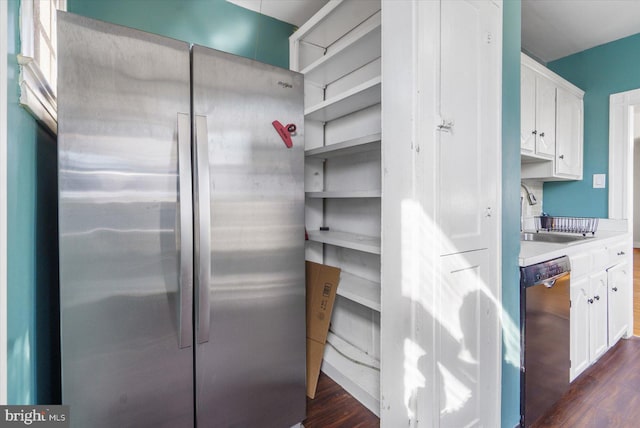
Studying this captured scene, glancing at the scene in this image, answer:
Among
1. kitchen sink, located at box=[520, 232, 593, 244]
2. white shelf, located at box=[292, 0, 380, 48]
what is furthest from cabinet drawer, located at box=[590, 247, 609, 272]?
white shelf, located at box=[292, 0, 380, 48]

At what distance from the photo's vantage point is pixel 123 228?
1.08 metres

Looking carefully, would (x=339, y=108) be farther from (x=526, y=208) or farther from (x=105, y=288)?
(x=526, y=208)

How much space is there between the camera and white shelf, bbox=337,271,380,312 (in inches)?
68.1

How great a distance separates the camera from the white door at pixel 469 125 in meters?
1.26

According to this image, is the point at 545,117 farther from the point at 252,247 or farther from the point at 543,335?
the point at 252,247

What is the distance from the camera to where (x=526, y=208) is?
9.89 ft

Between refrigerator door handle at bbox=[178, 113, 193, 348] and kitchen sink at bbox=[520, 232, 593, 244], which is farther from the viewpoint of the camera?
kitchen sink at bbox=[520, 232, 593, 244]

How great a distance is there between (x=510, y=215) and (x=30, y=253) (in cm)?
197

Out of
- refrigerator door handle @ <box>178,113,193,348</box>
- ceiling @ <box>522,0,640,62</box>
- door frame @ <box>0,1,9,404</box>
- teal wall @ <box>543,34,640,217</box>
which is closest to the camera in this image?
door frame @ <box>0,1,9,404</box>

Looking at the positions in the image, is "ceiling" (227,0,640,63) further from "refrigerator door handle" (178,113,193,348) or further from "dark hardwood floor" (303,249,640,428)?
"dark hardwood floor" (303,249,640,428)

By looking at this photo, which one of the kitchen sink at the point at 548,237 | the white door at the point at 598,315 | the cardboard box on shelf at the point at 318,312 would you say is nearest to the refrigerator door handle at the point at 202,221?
the cardboard box on shelf at the point at 318,312

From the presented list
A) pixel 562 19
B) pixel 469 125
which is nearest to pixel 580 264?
pixel 469 125

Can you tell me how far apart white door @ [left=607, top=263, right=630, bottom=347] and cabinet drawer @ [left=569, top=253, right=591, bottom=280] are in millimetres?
499

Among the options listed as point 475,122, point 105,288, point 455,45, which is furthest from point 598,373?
point 105,288
